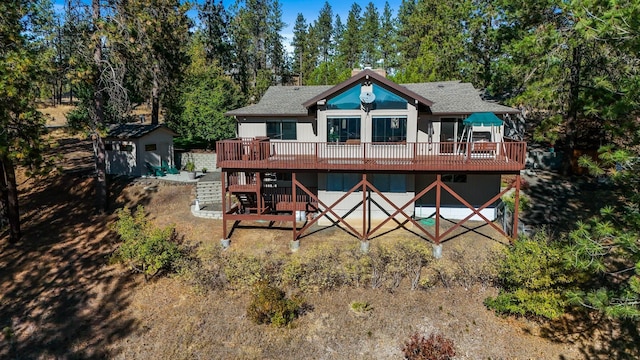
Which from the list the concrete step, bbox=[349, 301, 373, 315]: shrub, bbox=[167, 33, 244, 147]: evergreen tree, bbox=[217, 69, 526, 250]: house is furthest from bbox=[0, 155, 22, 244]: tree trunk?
bbox=[349, 301, 373, 315]: shrub

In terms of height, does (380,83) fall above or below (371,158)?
above

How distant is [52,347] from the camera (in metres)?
11.8

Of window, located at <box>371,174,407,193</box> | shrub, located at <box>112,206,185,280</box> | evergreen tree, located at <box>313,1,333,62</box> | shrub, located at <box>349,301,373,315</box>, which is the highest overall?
evergreen tree, located at <box>313,1,333,62</box>

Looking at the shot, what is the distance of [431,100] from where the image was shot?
62.7ft

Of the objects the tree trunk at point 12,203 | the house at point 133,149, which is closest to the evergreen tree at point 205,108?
the house at point 133,149

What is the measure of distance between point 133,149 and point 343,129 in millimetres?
14735

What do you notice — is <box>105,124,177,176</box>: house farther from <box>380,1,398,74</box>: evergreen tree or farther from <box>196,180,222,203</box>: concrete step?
<box>380,1,398,74</box>: evergreen tree

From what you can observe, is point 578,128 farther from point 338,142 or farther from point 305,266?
point 305,266

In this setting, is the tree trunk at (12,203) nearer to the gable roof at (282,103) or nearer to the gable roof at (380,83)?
the gable roof at (282,103)

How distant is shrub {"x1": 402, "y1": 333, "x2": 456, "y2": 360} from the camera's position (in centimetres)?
1075

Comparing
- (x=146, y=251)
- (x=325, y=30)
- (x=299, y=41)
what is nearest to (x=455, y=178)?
(x=146, y=251)

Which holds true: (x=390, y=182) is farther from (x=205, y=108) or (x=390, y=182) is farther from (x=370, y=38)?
(x=370, y=38)

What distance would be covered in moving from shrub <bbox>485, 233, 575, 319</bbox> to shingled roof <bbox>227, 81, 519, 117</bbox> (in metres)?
7.50

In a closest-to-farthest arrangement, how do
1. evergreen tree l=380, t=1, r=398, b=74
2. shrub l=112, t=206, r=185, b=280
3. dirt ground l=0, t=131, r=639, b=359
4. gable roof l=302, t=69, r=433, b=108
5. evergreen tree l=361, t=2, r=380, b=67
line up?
1. dirt ground l=0, t=131, r=639, b=359
2. shrub l=112, t=206, r=185, b=280
3. gable roof l=302, t=69, r=433, b=108
4. evergreen tree l=380, t=1, r=398, b=74
5. evergreen tree l=361, t=2, r=380, b=67
